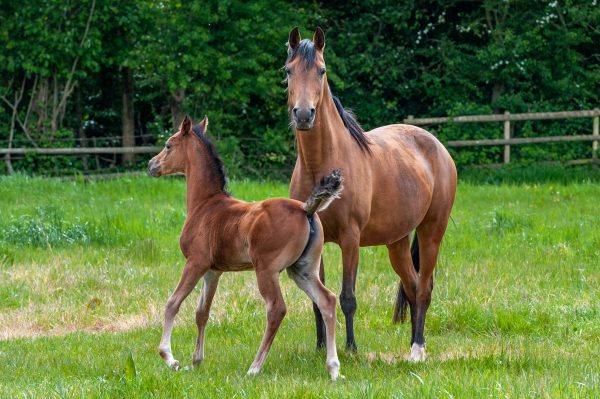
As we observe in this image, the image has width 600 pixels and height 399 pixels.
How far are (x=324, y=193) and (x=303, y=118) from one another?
79 cm

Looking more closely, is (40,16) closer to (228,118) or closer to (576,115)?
(228,118)

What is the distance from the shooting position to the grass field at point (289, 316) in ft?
19.6

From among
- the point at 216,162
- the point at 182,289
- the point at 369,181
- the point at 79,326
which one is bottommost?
the point at 79,326

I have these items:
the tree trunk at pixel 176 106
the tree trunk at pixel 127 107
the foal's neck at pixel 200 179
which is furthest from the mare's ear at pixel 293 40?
the tree trunk at pixel 127 107

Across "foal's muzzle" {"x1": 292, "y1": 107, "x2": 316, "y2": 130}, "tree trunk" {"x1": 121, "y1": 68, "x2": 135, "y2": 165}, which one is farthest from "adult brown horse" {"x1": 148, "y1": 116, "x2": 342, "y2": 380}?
"tree trunk" {"x1": 121, "y1": 68, "x2": 135, "y2": 165}

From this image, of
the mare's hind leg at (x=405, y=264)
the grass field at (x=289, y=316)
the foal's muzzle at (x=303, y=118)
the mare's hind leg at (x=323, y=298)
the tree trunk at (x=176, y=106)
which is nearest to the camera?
the grass field at (x=289, y=316)

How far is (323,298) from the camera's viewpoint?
21.4 feet

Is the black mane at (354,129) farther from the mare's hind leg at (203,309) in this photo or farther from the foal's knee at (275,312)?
the foal's knee at (275,312)

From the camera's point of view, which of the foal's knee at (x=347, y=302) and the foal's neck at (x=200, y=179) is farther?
the foal's knee at (x=347, y=302)

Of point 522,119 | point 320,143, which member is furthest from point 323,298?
point 522,119

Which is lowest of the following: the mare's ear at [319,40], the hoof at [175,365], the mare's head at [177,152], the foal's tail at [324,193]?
the hoof at [175,365]

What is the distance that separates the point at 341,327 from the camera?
8531 millimetres

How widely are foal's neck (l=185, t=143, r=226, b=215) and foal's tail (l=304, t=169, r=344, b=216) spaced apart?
3.13ft

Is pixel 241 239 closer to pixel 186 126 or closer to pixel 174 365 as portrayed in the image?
pixel 174 365
